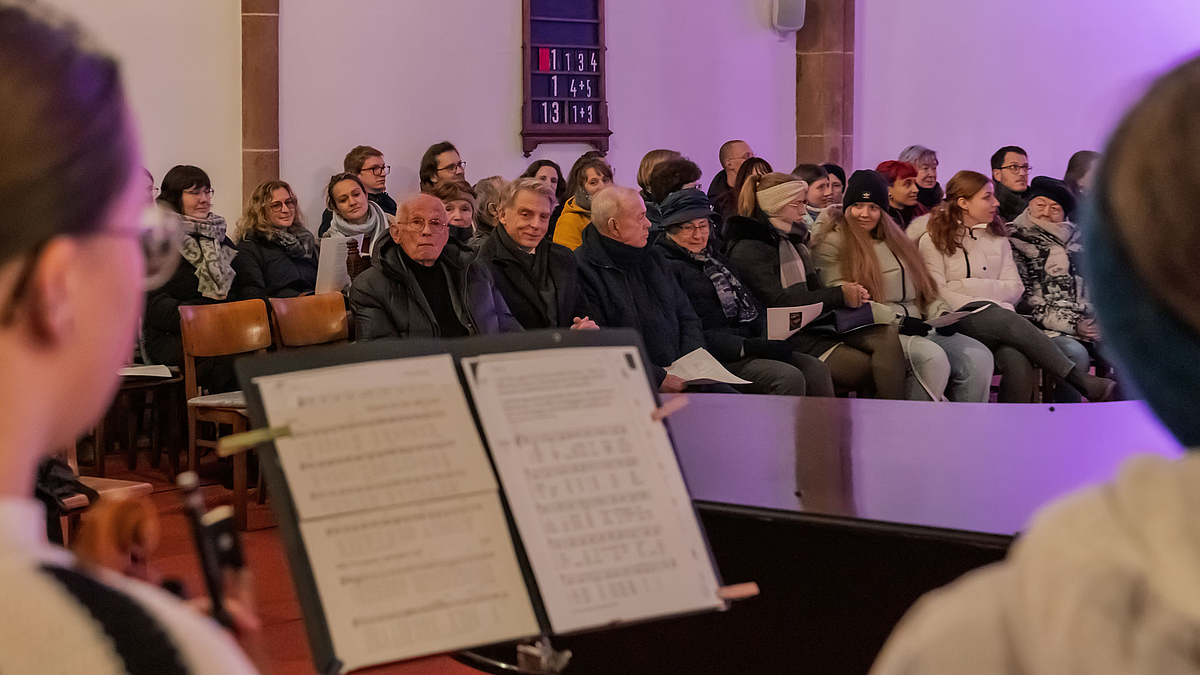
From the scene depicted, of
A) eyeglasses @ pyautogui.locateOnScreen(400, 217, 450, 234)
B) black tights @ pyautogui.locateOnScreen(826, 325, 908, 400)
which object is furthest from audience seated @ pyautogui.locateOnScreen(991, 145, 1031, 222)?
eyeglasses @ pyautogui.locateOnScreen(400, 217, 450, 234)

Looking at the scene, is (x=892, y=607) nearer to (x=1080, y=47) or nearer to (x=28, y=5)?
(x=28, y=5)

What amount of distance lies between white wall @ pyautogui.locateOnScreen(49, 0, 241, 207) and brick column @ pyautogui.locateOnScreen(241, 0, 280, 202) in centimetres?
8

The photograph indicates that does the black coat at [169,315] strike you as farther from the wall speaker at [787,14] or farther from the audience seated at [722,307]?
the wall speaker at [787,14]

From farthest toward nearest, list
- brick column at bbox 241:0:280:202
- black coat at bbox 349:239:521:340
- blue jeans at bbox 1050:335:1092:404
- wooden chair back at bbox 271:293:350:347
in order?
brick column at bbox 241:0:280:202 → blue jeans at bbox 1050:335:1092:404 → wooden chair back at bbox 271:293:350:347 → black coat at bbox 349:239:521:340

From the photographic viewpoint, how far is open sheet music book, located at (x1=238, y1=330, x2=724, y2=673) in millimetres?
1407

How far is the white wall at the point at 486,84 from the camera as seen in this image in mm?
8289

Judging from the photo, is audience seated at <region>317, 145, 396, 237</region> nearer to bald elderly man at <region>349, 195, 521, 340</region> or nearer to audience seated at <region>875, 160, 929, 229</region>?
bald elderly man at <region>349, 195, 521, 340</region>

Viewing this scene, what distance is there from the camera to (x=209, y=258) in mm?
6070

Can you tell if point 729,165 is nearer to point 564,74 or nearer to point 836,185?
point 836,185

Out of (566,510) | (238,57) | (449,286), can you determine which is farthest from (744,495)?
(238,57)

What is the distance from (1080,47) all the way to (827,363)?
616 centimetres

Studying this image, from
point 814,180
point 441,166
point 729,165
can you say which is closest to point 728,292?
point 814,180

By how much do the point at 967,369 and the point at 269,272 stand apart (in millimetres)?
3390

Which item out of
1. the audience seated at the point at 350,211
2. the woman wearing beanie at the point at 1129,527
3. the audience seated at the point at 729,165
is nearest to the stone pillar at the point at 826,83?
the audience seated at the point at 729,165
